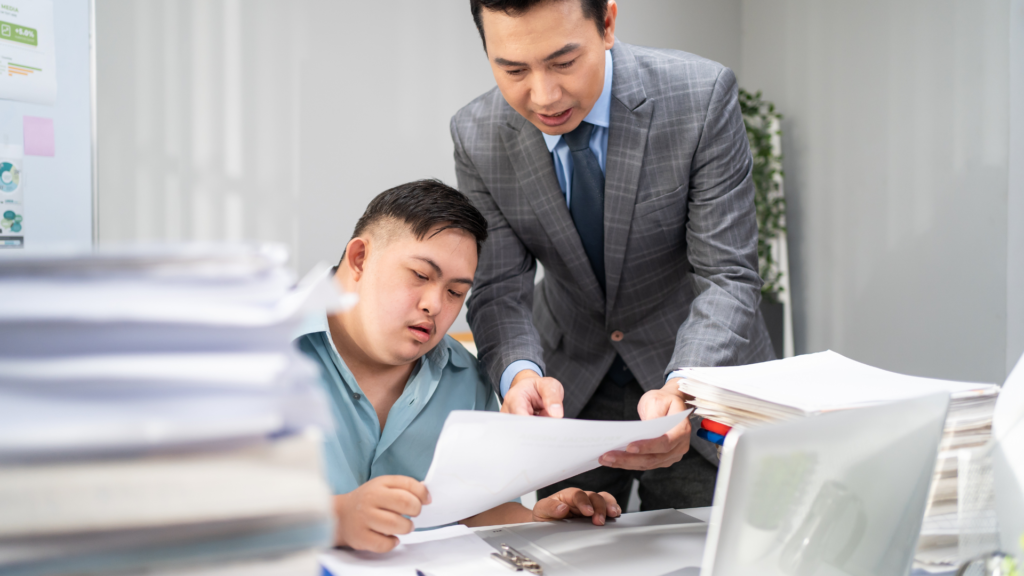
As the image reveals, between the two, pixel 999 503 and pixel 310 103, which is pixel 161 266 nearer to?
pixel 999 503

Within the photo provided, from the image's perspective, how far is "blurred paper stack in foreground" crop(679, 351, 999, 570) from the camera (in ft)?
2.20

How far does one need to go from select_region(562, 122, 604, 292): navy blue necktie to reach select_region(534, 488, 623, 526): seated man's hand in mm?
551

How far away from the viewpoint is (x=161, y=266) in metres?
Result: 0.36

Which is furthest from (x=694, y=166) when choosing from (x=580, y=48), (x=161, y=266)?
(x=161, y=266)

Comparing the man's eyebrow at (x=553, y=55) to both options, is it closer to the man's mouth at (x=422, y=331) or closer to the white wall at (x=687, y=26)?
the man's mouth at (x=422, y=331)

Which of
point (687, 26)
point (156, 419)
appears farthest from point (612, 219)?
point (687, 26)

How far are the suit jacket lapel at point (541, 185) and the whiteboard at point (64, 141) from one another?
1.29m

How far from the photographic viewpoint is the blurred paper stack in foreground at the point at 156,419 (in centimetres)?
31

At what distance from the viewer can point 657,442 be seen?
2.92 ft

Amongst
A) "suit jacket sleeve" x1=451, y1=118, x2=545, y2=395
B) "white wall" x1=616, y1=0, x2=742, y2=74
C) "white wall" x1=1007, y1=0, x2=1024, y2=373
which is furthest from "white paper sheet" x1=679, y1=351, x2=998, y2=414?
"white wall" x1=616, y1=0, x2=742, y2=74

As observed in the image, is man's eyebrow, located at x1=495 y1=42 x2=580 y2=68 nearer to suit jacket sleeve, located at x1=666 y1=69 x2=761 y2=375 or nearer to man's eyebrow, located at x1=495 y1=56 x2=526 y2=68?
man's eyebrow, located at x1=495 y1=56 x2=526 y2=68

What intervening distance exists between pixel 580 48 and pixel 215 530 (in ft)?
2.99

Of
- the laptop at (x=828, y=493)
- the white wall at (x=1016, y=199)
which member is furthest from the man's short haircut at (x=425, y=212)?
the white wall at (x=1016, y=199)

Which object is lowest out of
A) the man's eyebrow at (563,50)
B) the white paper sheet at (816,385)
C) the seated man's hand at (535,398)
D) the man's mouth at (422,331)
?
the seated man's hand at (535,398)
